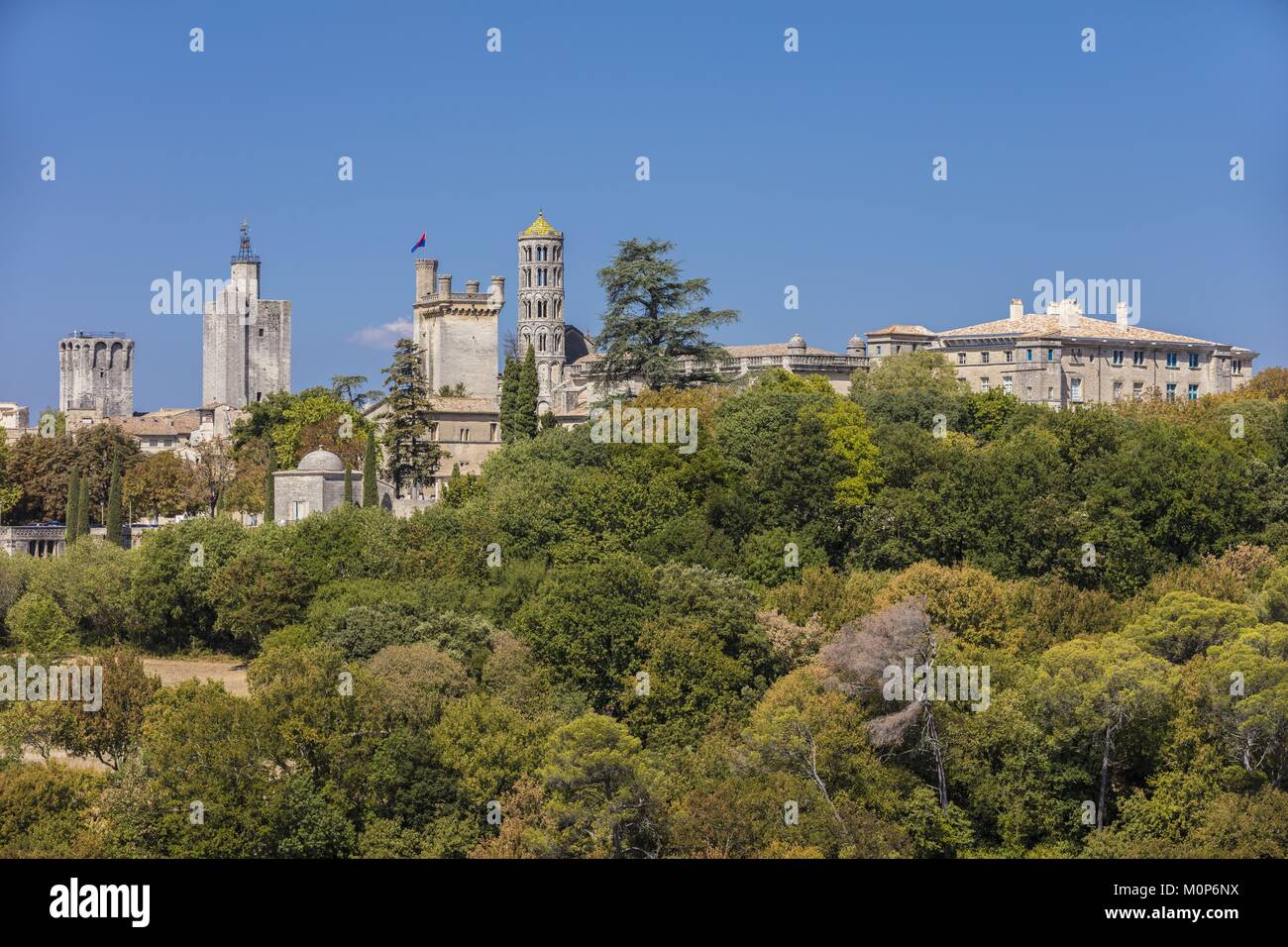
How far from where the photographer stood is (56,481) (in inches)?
3150

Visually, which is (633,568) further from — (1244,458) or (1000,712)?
(1244,458)

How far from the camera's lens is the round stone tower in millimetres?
117750

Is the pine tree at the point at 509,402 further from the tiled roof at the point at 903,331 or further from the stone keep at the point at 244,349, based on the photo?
the stone keep at the point at 244,349

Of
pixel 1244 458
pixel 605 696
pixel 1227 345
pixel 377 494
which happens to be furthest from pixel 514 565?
pixel 1227 345

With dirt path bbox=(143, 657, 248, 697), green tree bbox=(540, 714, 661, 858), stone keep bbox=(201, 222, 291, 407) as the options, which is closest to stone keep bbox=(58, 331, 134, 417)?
stone keep bbox=(201, 222, 291, 407)

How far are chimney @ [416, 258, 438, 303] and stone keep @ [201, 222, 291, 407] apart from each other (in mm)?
36131

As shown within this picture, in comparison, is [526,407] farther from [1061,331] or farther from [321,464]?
[1061,331]

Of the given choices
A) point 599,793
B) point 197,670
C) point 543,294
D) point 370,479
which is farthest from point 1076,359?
point 599,793

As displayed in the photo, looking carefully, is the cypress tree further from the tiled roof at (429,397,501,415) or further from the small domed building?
Result: the tiled roof at (429,397,501,415)

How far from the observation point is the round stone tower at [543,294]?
11775 centimetres

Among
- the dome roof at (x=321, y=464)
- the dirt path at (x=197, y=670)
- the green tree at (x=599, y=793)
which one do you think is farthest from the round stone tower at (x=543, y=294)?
the green tree at (x=599, y=793)

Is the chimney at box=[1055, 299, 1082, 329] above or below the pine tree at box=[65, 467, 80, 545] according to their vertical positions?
above

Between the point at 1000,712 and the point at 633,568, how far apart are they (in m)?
10.3
